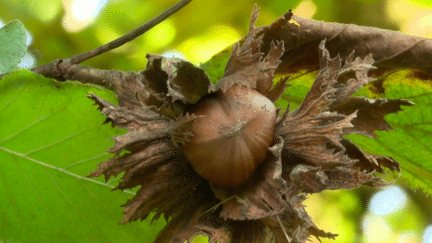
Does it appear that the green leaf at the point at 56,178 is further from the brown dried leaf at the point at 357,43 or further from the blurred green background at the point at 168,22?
the blurred green background at the point at 168,22

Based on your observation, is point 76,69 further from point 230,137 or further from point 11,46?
point 230,137

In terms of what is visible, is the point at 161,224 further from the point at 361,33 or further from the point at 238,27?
the point at 238,27

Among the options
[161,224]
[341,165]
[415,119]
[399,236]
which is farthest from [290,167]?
[399,236]

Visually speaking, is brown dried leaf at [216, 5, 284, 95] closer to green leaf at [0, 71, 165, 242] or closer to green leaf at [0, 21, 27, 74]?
green leaf at [0, 71, 165, 242]

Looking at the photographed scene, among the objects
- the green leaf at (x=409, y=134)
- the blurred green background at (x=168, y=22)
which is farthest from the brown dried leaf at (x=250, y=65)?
the blurred green background at (x=168, y=22)

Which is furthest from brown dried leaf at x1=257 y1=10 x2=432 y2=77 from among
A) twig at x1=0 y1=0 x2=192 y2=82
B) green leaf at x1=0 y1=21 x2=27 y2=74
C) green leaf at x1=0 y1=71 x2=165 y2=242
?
green leaf at x1=0 y1=21 x2=27 y2=74

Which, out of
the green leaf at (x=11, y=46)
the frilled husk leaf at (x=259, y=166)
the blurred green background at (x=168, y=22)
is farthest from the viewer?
the blurred green background at (x=168, y=22)
